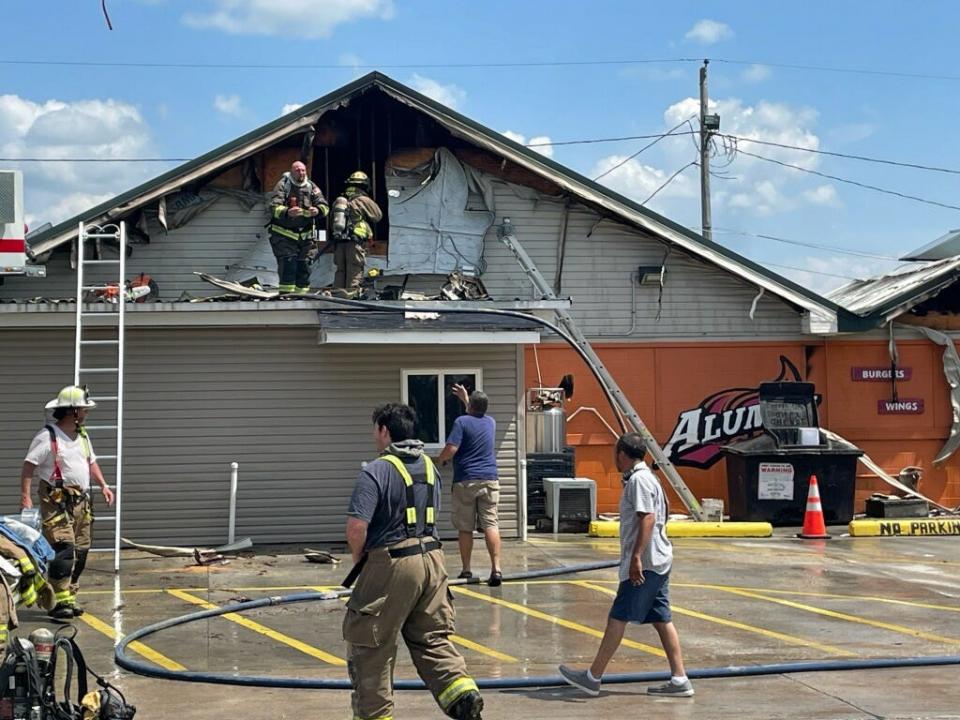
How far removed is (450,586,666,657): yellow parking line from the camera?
859 cm

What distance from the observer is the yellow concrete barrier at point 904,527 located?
1540 cm

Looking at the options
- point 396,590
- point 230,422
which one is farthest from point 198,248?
point 396,590

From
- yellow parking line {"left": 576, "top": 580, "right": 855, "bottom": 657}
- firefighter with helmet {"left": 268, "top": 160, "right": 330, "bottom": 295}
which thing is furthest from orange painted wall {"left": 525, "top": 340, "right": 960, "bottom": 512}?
yellow parking line {"left": 576, "top": 580, "right": 855, "bottom": 657}

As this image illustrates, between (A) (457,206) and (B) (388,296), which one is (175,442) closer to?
(B) (388,296)

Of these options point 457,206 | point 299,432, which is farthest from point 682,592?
point 457,206

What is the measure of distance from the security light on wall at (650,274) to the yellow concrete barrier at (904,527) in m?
4.50

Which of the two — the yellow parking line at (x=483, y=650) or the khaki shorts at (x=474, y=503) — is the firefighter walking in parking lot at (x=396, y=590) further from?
the khaki shorts at (x=474, y=503)

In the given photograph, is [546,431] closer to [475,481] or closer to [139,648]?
[475,481]

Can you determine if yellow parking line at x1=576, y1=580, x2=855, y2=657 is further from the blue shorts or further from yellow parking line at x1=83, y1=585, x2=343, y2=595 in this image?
yellow parking line at x1=83, y1=585, x2=343, y2=595

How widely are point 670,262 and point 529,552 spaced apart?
633 centimetres

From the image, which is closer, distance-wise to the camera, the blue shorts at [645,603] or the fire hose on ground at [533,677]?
the blue shorts at [645,603]

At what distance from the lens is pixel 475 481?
10.9 m

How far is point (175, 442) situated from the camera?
13805 mm

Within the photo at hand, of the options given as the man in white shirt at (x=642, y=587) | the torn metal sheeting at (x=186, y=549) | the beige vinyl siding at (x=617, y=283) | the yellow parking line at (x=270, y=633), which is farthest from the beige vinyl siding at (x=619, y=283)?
the man in white shirt at (x=642, y=587)
